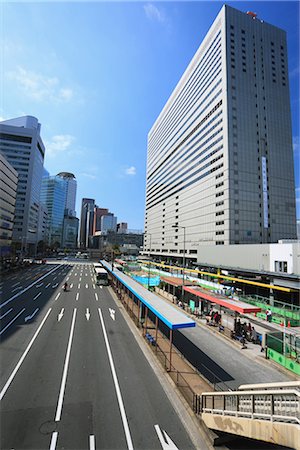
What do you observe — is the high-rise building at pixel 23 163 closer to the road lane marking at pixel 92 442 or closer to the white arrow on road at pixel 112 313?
the white arrow on road at pixel 112 313

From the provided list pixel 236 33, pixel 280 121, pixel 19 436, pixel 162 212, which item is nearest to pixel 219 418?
pixel 19 436

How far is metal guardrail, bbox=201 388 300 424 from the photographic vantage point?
5.54m

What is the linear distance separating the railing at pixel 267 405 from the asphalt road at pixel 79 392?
2409 mm

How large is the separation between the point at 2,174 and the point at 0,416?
258ft

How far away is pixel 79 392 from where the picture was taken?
435 inches

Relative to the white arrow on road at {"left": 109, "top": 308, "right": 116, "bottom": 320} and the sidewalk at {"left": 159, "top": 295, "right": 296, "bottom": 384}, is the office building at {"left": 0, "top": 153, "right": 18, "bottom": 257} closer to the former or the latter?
the white arrow on road at {"left": 109, "top": 308, "right": 116, "bottom": 320}

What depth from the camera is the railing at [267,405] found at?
554 cm

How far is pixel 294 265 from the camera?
3269cm

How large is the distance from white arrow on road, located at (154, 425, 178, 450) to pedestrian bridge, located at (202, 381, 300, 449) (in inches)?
66.9

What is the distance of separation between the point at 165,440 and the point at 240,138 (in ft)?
248

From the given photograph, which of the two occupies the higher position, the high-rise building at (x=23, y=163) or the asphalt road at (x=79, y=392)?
the high-rise building at (x=23, y=163)

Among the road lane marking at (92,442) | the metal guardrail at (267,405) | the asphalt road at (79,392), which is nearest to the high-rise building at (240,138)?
the asphalt road at (79,392)

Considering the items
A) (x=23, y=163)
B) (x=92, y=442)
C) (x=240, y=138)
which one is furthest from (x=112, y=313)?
(x=23, y=163)

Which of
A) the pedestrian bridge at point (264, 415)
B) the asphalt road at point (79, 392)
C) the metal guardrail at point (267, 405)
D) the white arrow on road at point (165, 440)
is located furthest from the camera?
the asphalt road at point (79, 392)
